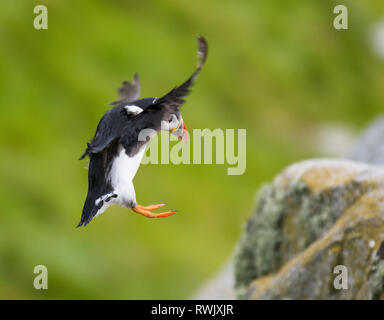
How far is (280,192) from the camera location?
10.0 metres

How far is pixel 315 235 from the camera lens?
9461mm

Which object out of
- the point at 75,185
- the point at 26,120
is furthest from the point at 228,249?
the point at 26,120

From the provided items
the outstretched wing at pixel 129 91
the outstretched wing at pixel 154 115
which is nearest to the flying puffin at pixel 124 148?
the outstretched wing at pixel 154 115

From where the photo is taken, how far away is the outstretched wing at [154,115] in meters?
6.05

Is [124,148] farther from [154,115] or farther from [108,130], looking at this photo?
[154,115]

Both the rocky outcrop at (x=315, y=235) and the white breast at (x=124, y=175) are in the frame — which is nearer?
the white breast at (x=124, y=175)

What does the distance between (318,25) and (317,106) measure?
8.21 m

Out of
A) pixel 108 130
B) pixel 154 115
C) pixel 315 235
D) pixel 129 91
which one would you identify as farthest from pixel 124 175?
pixel 315 235

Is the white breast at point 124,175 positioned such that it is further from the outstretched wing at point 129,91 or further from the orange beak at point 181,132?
the outstretched wing at point 129,91

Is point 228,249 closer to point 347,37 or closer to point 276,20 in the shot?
point 276,20

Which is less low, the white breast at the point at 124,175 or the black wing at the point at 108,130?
the black wing at the point at 108,130

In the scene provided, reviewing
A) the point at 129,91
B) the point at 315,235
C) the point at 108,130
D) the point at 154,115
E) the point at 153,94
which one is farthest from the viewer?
the point at 153,94

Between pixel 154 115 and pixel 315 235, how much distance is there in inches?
164
